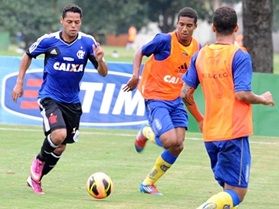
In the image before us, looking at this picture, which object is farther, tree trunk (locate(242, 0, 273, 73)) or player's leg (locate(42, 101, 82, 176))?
tree trunk (locate(242, 0, 273, 73))

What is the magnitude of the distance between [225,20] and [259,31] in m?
15.9

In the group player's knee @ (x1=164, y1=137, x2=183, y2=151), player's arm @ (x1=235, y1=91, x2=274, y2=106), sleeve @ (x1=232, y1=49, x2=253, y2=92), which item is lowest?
player's knee @ (x1=164, y1=137, x2=183, y2=151)

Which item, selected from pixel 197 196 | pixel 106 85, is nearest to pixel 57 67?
pixel 197 196

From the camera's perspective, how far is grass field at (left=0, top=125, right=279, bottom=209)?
11227 millimetres

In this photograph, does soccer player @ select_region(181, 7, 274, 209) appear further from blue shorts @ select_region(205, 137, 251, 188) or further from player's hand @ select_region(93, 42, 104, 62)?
player's hand @ select_region(93, 42, 104, 62)

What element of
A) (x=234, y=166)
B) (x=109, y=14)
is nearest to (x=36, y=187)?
(x=234, y=166)

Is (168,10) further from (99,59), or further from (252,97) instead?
(252,97)

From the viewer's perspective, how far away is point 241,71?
866 cm

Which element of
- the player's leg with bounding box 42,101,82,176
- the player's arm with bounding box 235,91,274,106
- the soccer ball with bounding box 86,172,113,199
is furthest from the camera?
the player's leg with bounding box 42,101,82,176

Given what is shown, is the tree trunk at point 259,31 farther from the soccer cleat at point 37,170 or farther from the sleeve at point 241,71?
the sleeve at point 241,71

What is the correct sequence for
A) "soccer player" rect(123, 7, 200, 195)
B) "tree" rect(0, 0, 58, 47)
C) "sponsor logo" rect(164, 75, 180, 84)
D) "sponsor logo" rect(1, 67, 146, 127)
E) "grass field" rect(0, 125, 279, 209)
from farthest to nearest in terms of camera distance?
1. "tree" rect(0, 0, 58, 47)
2. "sponsor logo" rect(1, 67, 146, 127)
3. "sponsor logo" rect(164, 75, 180, 84)
4. "soccer player" rect(123, 7, 200, 195)
5. "grass field" rect(0, 125, 279, 209)

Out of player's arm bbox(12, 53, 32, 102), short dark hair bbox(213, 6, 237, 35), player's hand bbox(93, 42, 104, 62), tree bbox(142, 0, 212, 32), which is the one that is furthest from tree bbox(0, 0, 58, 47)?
short dark hair bbox(213, 6, 237, 35)

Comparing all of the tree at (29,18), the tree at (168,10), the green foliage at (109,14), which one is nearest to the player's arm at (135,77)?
the tree at (168,10)

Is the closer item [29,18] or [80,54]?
[80,54]
